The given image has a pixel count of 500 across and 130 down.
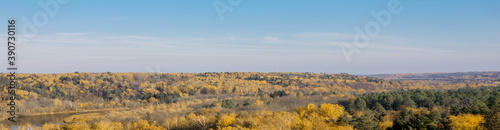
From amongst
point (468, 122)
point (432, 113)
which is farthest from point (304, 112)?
→ point (468, 122)

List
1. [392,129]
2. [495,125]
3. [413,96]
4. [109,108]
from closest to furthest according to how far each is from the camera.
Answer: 1. [495,125]
2. [392,129]
3. [413,96]
4. [109,108]

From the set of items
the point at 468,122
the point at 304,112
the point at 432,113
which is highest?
the point at 432,113

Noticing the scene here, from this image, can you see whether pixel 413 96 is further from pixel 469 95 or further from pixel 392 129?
pixel 392 129

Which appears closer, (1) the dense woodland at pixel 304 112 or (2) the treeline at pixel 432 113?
(2) the treeline at pixel 432 113

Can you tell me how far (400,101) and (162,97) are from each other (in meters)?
123

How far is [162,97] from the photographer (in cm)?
18750

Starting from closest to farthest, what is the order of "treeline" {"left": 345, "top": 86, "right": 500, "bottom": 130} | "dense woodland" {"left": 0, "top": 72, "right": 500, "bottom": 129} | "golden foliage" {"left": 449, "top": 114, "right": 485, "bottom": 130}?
"treeline" {"left": 345, "top": 86, "right": 500, "bottom": 130} → "golden foliage" {"left": 449, "top": 114, "right": 485, "bottom": 130} → "dense woodland" {"left": 0, "top": 72, "right": 500, "bottom": 129}

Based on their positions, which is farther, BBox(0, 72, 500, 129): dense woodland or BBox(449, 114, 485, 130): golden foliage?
BBox(0, 72, 500, 129): dense woodland

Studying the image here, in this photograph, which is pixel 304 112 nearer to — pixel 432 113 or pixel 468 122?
pixel 432 113

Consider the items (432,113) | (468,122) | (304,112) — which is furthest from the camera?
(304,112)

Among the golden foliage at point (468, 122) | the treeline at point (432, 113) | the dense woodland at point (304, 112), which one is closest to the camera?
the treeline at point (432, 113)

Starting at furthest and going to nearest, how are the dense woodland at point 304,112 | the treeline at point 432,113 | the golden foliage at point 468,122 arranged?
the dense woodland at point 304,112 < the golden foliage at point 468,122 < the treeline at point 432,113

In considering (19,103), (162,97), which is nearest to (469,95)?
(162,97)

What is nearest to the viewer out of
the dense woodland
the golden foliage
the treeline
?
the treeline
